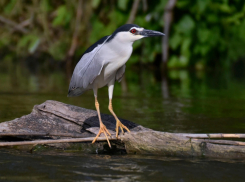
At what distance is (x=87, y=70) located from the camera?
16.5ft

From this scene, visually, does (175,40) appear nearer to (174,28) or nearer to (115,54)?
(174,28)

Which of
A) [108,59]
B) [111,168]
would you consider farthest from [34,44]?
[111,168]

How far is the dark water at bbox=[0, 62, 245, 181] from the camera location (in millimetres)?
3832

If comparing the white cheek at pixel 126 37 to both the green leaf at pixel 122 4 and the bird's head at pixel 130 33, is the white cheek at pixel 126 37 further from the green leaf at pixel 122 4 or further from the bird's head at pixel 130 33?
the green leaf at pixel 122 4

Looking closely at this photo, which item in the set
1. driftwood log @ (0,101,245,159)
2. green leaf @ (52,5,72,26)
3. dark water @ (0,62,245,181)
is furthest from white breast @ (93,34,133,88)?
green leaf @ (52,5,72,26)

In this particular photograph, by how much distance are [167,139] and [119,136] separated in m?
0.59

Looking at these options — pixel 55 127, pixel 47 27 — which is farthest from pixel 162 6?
pixel 55 127

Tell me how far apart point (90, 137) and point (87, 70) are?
942 mm

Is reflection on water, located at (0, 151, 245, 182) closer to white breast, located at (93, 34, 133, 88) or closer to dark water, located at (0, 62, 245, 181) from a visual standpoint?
dark water, located at (0, 62, 245, 181)

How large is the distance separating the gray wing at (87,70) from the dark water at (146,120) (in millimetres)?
960

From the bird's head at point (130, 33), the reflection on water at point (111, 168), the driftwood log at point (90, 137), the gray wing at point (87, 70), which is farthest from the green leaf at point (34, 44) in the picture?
the reflection on water at point (111, 168)

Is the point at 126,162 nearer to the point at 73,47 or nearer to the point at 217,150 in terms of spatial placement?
the point at 217,150

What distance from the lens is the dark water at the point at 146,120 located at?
3.83 metres

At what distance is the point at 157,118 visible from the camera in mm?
7254
